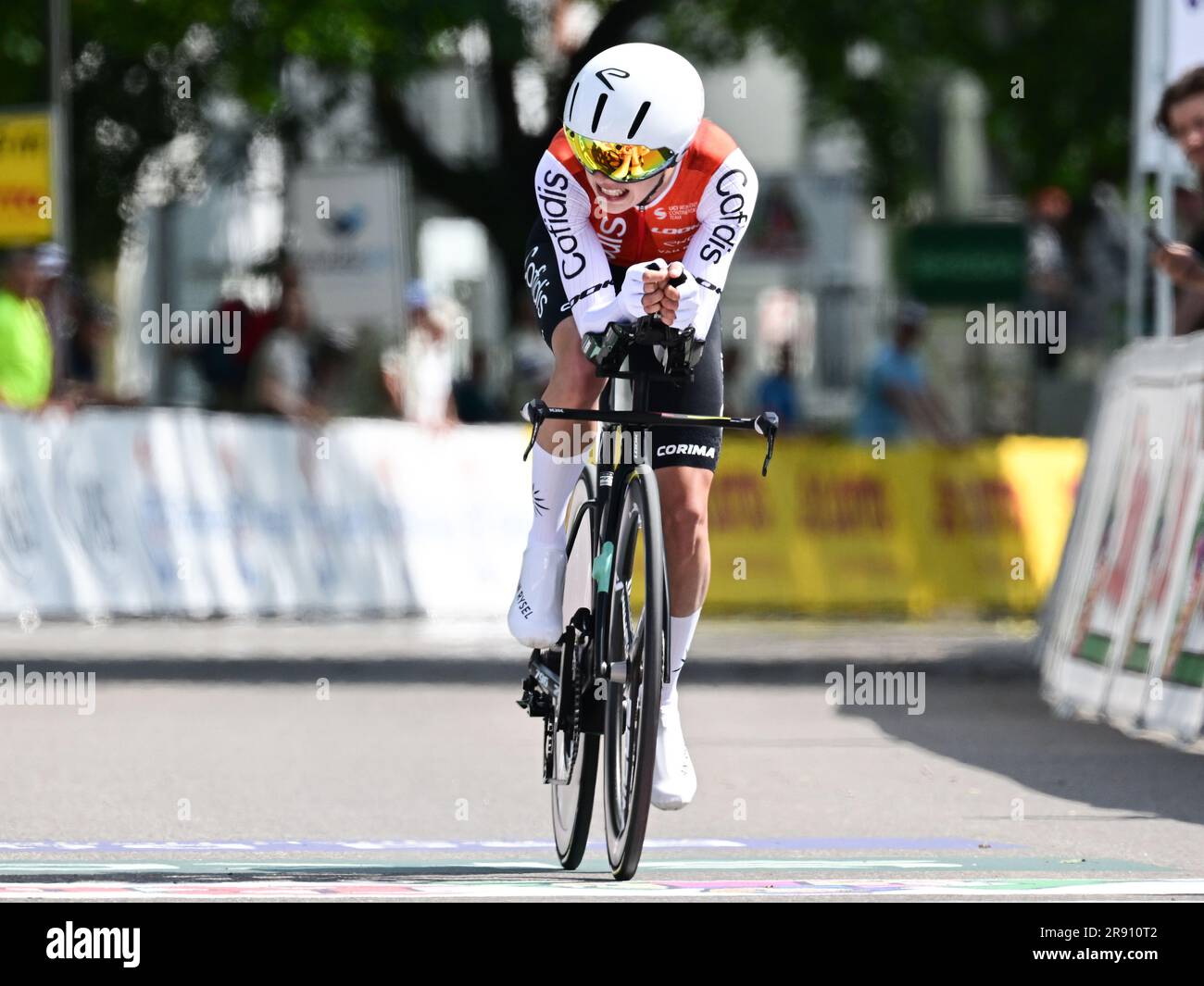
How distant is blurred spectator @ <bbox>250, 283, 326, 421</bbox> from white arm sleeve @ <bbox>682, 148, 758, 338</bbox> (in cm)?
1080

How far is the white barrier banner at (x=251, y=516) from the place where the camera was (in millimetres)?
16078

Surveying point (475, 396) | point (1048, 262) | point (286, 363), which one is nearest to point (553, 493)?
point (286, 363)

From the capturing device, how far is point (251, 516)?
16.8 metres

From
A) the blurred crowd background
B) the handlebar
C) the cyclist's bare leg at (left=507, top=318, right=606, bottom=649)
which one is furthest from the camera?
the blurred crowd background

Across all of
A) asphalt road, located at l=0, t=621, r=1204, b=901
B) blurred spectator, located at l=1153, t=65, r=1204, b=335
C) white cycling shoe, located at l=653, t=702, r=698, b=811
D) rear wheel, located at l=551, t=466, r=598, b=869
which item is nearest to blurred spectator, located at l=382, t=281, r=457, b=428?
→ asphalt road, located at l=0, t=621, r=1204, b=901

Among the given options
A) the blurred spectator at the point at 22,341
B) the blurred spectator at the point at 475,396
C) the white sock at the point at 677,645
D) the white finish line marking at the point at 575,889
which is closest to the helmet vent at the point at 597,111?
the white sock at the point at 677,645

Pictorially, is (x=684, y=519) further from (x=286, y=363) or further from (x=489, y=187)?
(x=489, y=187)

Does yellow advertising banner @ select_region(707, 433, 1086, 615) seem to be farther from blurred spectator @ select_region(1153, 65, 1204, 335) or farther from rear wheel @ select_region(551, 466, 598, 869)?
rear wheel @ select_region(551, 466, 598, 869)

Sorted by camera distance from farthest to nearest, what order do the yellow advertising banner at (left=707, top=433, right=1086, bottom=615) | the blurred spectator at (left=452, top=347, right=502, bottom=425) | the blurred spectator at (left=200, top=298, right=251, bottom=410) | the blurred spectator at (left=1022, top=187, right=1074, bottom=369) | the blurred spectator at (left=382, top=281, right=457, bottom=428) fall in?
the blurred spectator at (left=1022, top=187, right=1074, bottom=369), the blurred spectator at (left=452, top=347, right=502, bottom=425), the blurred spectator at (left=200, top=298, right=251, bottom=410), the blurred spectator at (left=382, top=281, right=457, bottom=428), the yellow advertising banner at (left=707, top=433, right=1086, bottom=615)

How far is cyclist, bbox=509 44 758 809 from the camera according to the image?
6.55 meters

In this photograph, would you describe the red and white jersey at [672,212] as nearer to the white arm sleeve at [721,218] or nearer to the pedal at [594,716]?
the white arm sleeve at [721,218]

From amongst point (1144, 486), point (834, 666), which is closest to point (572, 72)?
point (834, 666)

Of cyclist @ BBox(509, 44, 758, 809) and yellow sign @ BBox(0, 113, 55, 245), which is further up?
yellow sign @ BBox(0, 113, 55, 245)

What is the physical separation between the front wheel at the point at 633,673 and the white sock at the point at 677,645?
0.46 feet
